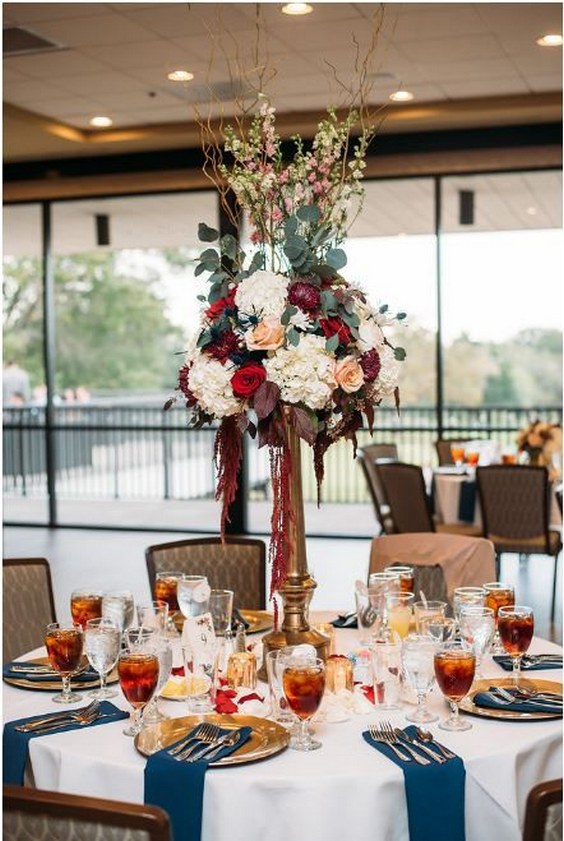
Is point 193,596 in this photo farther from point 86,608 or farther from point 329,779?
point 329,779

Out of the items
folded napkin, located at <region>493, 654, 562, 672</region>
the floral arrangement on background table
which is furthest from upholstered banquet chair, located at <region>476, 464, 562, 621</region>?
folded napkin, located at <region>493, 654, 562, 672</region>

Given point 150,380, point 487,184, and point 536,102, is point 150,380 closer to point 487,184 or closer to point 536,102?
point 487,184

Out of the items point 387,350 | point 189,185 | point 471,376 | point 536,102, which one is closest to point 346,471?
point 471,376

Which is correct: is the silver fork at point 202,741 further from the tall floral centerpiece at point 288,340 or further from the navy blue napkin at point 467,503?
the navy blue napkin at point 467,503

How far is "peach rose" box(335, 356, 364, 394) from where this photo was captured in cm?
248

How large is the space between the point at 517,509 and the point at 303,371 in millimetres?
4130

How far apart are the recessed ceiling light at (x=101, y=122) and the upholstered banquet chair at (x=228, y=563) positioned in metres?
5.17

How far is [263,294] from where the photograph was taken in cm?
247

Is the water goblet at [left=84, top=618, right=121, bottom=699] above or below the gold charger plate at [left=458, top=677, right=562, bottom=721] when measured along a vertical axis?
above

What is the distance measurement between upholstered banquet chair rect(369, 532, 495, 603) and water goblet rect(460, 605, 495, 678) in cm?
112

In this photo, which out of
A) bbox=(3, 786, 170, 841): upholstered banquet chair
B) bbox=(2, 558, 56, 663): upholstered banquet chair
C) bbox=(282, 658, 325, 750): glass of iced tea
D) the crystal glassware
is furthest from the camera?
bbox=(2, 558, 56, 663): upholstered banquet chair

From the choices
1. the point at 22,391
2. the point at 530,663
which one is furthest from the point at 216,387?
the point at 22,391

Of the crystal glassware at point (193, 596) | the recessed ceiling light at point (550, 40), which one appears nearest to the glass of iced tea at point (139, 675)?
the crystal glassware at point (193, 596)

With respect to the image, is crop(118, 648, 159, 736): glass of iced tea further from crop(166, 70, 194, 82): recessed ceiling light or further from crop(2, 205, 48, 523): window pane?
crop(2, 205, 48, 523): window pane
